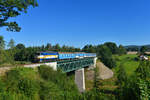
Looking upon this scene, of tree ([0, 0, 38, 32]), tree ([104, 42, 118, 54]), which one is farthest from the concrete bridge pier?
tree ([104, 42, 118, 54])

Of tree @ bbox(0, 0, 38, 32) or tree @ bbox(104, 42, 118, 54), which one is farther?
tree @ bbox(104, 42, 118, 54)

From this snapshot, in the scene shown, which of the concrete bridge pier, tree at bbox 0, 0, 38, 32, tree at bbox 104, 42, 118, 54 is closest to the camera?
tree at bbox 0, 0, 38, 32

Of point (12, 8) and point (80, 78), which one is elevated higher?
point (12, 8)

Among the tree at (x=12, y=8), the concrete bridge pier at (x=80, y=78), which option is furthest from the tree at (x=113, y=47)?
the tree at (x=12, y=8)

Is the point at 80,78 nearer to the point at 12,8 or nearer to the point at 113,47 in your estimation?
the point at 12,8

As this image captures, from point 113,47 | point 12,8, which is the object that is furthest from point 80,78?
point 113,47

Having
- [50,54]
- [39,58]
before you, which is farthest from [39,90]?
[50,54]

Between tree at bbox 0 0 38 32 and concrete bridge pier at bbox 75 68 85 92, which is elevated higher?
tree at bbox 0 0 38 32

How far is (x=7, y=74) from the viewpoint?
1633 cm

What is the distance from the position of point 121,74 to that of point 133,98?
32.3m

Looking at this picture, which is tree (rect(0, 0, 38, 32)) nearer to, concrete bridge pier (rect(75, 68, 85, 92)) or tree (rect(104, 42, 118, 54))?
concrete bridge pier (rect(75, 68, 85, 92))

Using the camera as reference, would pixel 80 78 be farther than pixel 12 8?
Yes

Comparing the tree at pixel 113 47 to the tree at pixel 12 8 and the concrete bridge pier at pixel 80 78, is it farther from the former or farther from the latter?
the tree at pixel 12 8

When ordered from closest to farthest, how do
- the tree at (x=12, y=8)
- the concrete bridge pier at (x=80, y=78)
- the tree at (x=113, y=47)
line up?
the tree at (x=12, y=8), the concrete bridge pier at (x=80, y=78), the tree at (x=113, y=47)
